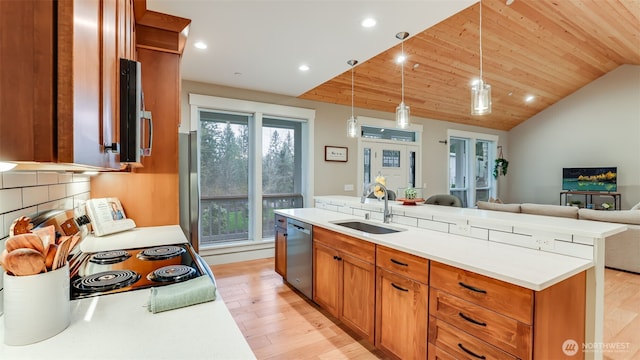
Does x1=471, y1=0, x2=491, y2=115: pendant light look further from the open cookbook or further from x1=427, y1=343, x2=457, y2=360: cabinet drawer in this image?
the open cookbook

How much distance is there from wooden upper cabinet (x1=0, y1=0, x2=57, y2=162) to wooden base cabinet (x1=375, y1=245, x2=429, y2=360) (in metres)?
1.78

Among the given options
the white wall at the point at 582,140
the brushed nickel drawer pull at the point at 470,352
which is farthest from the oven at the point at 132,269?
the white wall at the point at 582,140

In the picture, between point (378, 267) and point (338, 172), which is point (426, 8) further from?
point (338, 172)

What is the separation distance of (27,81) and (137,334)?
2.33 ft

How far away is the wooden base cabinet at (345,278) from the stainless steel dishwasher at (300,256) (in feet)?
0.28

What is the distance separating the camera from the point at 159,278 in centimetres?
124

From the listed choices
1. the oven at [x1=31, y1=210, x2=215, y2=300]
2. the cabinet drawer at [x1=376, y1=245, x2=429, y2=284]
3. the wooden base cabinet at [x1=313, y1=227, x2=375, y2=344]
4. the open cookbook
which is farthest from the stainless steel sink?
the open cookbook

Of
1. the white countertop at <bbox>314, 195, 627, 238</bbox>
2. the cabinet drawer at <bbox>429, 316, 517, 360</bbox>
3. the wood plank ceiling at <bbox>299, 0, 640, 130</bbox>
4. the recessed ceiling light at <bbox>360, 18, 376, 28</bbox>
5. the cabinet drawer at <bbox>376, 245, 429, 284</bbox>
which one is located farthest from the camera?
the wood plank ceiling at <bbox>299, 0, 640, 130</bbox>

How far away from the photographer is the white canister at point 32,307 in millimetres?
760

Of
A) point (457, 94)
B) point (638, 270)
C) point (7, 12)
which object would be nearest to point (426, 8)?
point (7, 12)

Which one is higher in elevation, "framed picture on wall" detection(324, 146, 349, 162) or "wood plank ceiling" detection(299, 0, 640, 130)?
"wood plank ceiling" detection(299, 0, 640, 130)

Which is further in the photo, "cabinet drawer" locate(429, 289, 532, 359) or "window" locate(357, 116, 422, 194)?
"window" locate(357, 116, 422, 194)

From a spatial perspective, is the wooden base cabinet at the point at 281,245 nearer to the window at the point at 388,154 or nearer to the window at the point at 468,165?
the window at the point at 388,154

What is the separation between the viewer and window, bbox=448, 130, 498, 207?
7.10 m
